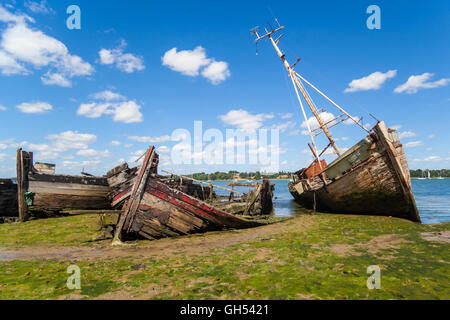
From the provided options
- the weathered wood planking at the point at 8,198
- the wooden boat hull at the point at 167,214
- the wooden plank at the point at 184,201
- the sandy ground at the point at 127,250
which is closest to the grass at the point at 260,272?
the sandy ground at the point at 127,250

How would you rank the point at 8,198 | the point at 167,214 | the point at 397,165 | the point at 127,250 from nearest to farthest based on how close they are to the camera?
the point at 127,250, the point at 167,214, the point at 397,165, the point at 8,198

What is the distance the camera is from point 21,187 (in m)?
12.5

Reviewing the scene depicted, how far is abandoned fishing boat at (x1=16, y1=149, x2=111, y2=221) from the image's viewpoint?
12.6 m

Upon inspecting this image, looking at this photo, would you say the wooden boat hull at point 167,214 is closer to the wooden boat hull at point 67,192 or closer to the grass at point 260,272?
the grass at point 260,272

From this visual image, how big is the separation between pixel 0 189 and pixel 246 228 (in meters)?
13.3

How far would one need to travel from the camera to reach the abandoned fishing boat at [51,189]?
1263cm

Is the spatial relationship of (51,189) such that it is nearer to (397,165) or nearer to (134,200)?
(134,200)

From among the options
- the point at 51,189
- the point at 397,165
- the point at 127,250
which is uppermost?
the point at 397,165

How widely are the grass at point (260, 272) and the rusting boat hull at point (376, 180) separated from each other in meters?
5.13

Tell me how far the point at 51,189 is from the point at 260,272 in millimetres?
12876

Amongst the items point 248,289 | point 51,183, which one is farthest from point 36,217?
point 248,289

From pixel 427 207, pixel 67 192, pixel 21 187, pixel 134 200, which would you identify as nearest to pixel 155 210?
pixel 134 200

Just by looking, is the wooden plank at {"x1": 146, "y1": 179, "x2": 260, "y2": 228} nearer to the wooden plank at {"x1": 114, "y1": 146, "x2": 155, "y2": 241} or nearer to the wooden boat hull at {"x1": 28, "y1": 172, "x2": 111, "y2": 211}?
the wooden plank at {"x1": 114, "y1": 146, "x2": 155, "y2": 241}

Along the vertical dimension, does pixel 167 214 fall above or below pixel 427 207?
above
